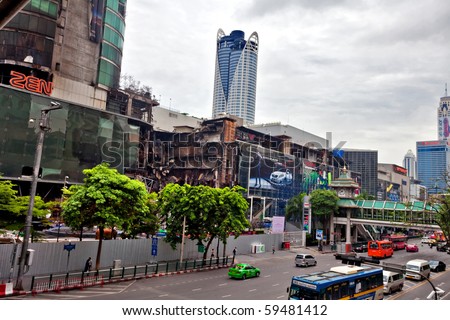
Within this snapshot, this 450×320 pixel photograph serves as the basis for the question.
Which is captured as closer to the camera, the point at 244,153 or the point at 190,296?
the point at 190,296

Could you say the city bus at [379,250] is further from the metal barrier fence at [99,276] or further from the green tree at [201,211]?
the metal barrier fence at [99,276]

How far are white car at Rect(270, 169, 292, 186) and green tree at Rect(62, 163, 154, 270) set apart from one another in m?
67.3

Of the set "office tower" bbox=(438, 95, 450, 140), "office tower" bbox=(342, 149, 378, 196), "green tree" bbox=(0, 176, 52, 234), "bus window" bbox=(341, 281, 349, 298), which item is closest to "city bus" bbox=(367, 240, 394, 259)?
"bus window" bbox=(341, 281, 349, 298)

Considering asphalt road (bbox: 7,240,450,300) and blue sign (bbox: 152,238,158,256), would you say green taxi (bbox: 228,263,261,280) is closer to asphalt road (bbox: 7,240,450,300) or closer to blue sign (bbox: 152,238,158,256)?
asphalt road (bbox: 7,240,450,300)

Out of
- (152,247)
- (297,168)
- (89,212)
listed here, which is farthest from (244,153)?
(89,212)

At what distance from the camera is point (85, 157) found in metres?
62.2

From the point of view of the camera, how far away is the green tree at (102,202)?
2614 centimetres

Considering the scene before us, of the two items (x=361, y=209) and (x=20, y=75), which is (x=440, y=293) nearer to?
(x=361, y=209)

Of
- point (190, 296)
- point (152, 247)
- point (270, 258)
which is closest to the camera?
point (190, 296)

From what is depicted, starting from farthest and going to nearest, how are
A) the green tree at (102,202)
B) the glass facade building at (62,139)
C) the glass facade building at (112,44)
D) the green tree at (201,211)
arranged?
1. the glass facade building at (112,44)
2. the glass facade building at (62,139)
3. the green tree at (201,211)
4. the green tree at (102,202)

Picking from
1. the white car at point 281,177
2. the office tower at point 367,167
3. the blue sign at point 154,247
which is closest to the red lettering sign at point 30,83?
the blue sign at point 154,247

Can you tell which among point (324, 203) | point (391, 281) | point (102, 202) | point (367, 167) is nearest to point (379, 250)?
point (324, 203)

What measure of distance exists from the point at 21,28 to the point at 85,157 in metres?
21.9

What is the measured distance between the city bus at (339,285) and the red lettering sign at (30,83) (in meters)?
52.1
